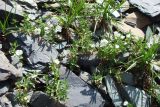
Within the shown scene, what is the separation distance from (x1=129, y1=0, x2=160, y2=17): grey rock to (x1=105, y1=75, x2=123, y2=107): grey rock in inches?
50.3

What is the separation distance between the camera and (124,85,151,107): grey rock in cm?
470

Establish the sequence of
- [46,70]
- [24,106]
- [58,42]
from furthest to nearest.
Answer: [58,42]
[46,70]
[24,106]

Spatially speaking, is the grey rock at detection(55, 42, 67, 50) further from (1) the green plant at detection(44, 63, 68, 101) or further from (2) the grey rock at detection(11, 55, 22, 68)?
(2) the grey rock at detection(11, 55, 22, 68)

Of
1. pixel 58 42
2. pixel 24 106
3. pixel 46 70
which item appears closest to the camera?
pixel 24 106

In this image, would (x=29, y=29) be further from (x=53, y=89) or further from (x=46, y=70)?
(x=53, y=89)

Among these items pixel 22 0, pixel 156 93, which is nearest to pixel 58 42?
pixel 22 0

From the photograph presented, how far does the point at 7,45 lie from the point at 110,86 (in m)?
1.25

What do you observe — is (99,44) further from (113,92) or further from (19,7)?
(19,7)

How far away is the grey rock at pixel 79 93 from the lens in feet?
14.6

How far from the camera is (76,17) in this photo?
504 cm

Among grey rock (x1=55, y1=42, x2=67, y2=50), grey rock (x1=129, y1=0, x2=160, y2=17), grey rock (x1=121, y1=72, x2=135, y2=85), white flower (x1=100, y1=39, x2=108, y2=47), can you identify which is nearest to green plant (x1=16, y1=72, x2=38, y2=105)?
grey rock (x1=55, y1=42, x2=67, y2=50)

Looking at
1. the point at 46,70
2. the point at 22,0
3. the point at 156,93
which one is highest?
the point at 22,0

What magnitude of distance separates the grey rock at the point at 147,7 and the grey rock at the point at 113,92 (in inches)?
50.3

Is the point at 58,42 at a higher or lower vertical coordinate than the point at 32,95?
higher
